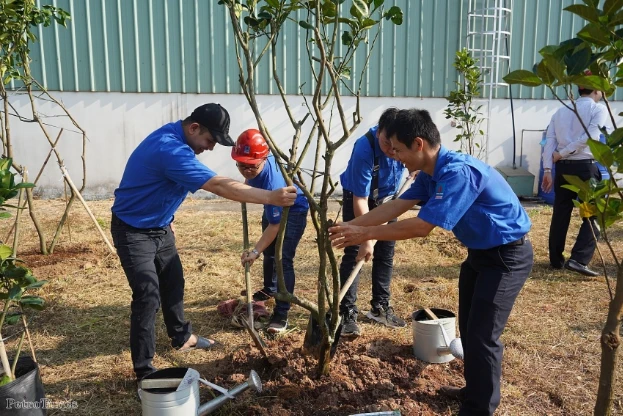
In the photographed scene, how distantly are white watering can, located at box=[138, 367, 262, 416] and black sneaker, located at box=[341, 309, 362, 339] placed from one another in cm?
103

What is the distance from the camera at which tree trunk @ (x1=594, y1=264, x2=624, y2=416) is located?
72.8 inches

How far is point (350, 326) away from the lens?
3732 mm

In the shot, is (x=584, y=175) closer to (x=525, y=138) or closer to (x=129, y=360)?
(x=129, y=360)

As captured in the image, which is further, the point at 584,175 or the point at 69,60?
the point at 69,60

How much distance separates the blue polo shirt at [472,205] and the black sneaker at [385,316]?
61.0 inches

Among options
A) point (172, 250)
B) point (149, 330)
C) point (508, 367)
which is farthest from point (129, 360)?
point (508, 367)

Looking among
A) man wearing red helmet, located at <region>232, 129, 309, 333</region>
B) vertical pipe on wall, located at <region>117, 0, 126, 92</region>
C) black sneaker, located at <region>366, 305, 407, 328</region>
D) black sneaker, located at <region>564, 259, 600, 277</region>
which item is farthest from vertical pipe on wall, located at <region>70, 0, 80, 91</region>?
black sneaker, located at <region>564, 259, 600, 277</region>

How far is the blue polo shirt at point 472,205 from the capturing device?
2.34 m

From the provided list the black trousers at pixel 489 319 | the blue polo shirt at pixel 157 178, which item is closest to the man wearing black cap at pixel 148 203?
the blue polo shirt at pixel 157 178

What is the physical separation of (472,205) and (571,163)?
9.82ft

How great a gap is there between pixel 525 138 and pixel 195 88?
635 centimetres

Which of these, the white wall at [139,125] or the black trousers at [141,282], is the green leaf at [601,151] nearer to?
the black trousers at [141,282]

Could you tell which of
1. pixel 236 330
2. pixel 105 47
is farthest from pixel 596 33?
pixel 105 47

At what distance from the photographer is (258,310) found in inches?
163
